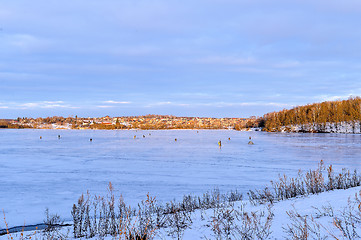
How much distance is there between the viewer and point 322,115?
110 metres

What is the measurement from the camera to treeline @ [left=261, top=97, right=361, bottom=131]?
104 metres

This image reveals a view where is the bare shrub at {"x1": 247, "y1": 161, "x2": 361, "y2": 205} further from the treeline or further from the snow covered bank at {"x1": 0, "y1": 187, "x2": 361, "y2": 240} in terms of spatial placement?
the treeline

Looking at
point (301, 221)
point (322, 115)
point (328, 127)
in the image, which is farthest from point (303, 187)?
point (322, 115)

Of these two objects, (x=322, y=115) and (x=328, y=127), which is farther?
(x=322, y=115)

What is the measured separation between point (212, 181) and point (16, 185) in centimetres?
835

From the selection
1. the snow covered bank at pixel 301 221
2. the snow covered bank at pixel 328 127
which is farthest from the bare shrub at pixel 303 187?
the snow covered bank at pixel 328 127

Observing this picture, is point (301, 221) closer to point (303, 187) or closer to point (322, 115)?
point (303, 187)

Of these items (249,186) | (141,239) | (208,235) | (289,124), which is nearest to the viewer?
(141,239)

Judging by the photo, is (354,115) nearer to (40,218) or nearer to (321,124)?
(321,124)

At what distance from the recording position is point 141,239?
4641 millimetres

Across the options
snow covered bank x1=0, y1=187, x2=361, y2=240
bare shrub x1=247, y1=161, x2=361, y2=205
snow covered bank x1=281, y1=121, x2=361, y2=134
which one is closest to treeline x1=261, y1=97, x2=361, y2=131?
snow covered bank x1=281, y1=121, x2=361, y2=134

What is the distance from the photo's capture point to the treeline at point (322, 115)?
340ft

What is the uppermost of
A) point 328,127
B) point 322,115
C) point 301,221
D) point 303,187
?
point 322,115

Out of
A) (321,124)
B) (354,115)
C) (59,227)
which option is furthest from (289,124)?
(59,227)
